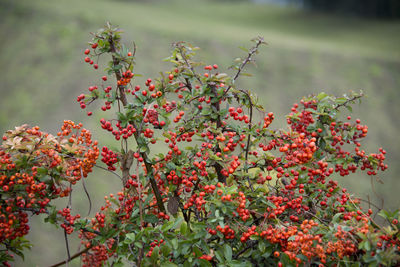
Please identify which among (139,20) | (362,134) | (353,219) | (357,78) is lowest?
(353,219)

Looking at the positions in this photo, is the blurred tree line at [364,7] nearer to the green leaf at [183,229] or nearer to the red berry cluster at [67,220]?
the green leaf at [183,229]

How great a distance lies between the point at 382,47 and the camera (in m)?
15.3

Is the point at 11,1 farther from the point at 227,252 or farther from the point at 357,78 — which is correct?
the point at 227,252

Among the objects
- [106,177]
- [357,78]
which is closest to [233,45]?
[357,78]

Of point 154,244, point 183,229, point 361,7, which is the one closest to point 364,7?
point 361,7

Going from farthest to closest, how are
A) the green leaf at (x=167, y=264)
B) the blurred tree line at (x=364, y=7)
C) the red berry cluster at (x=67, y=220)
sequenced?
the blurred tree line at (x=364, y=7) → the red berry cluster at (x=67, y=220) → the green leaf at (x=167, y=264)

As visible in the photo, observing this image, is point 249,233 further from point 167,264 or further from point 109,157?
point 109,157

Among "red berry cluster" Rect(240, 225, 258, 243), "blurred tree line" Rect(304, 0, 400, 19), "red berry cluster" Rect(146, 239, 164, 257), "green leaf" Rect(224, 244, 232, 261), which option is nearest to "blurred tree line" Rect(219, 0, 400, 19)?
"blurred tree line" Rect(304, 0, 400, 19)

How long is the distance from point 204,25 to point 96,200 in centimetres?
1106

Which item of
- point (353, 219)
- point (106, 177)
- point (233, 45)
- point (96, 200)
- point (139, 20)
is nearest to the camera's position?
point (353, 219)

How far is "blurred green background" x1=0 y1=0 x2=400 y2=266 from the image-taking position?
9.00 m

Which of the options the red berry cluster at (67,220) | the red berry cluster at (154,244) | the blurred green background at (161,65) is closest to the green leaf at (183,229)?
the red berry cluster at (154,244)

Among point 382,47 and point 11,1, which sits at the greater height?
point 11,1

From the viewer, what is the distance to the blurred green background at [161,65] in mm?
9000
